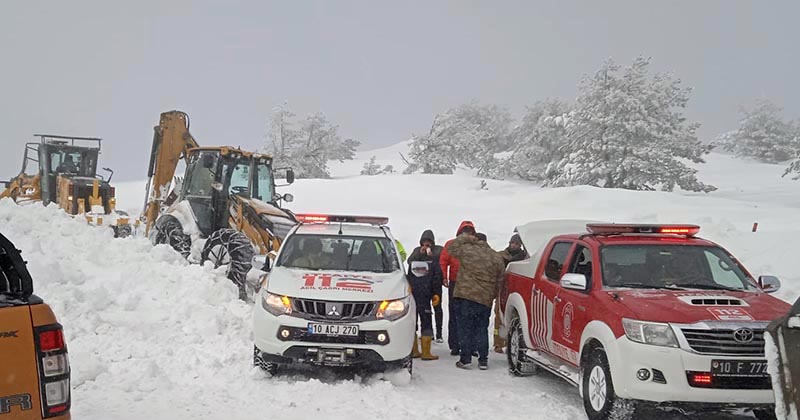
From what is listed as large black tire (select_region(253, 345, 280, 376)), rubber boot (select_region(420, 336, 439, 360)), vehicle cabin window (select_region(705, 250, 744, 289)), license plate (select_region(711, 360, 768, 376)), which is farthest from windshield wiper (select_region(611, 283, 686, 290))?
large black tire (select_region(253, 345, 280, 376))

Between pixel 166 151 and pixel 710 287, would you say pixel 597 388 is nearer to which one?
pixel 710 287

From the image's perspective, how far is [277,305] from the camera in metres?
7.07

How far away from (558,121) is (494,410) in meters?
34.6

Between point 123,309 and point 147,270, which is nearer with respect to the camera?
point 123,309

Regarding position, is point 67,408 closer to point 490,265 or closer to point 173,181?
point 490,265

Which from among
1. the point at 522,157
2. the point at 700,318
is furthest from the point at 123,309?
the point at 522,157

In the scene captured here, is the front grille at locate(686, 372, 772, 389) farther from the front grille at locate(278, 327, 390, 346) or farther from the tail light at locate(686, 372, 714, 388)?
the front grille at locate(278, 327, 390, 346)

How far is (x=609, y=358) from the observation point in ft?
18.7

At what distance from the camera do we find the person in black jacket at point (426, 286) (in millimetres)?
8844

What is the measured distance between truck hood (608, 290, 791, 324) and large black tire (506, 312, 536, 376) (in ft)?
6.68

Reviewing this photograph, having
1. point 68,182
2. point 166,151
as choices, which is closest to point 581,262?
point 166,151

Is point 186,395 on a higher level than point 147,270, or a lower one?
lower

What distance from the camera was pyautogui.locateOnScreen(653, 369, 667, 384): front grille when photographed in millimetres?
5338

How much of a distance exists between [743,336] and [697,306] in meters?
0.44
